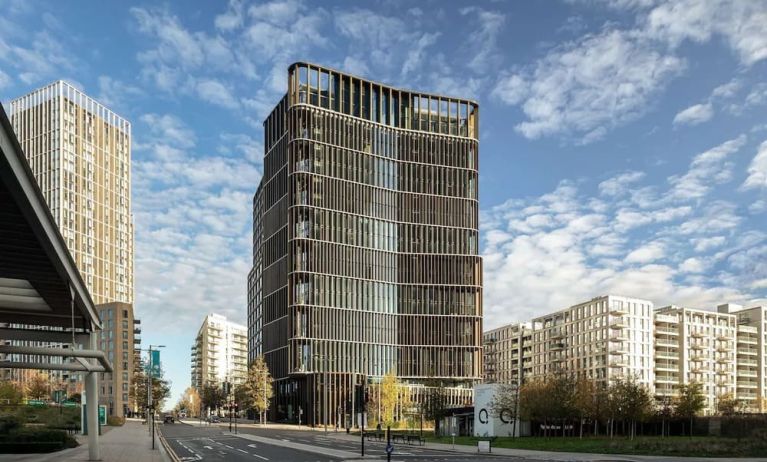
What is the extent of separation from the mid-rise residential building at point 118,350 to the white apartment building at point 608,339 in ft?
313

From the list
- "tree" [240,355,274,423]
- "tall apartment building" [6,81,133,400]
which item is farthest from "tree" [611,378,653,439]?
"tall apartment building" [6,81,133,400]

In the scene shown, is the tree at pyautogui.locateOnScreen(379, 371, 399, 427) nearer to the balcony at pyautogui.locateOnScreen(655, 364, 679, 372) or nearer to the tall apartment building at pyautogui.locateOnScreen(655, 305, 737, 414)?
the tall apartment building at pyautogui.locateOnScreen(655, 305, 737, 414)

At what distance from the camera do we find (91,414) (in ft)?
Answer: 136

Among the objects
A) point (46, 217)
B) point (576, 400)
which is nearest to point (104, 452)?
point (46, 217)

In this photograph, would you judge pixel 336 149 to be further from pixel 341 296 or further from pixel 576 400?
pixel 576 400

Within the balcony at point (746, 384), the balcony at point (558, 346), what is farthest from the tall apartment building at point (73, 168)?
the balcony at point (746, 384)

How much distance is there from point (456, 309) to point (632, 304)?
157 ft

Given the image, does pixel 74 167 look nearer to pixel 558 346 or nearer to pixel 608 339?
pixel 558 346

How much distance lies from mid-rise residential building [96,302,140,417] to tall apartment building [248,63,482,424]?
44.7 m

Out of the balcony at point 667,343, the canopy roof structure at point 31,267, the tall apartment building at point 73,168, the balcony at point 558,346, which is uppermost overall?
the tall apartment building at point 73,168

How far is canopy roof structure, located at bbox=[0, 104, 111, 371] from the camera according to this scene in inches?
775

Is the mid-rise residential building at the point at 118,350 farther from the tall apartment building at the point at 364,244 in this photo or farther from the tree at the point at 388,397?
the tree at the point at 388,397

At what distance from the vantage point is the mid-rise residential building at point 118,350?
172125 millimetres

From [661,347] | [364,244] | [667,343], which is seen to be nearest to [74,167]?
[364,244]
